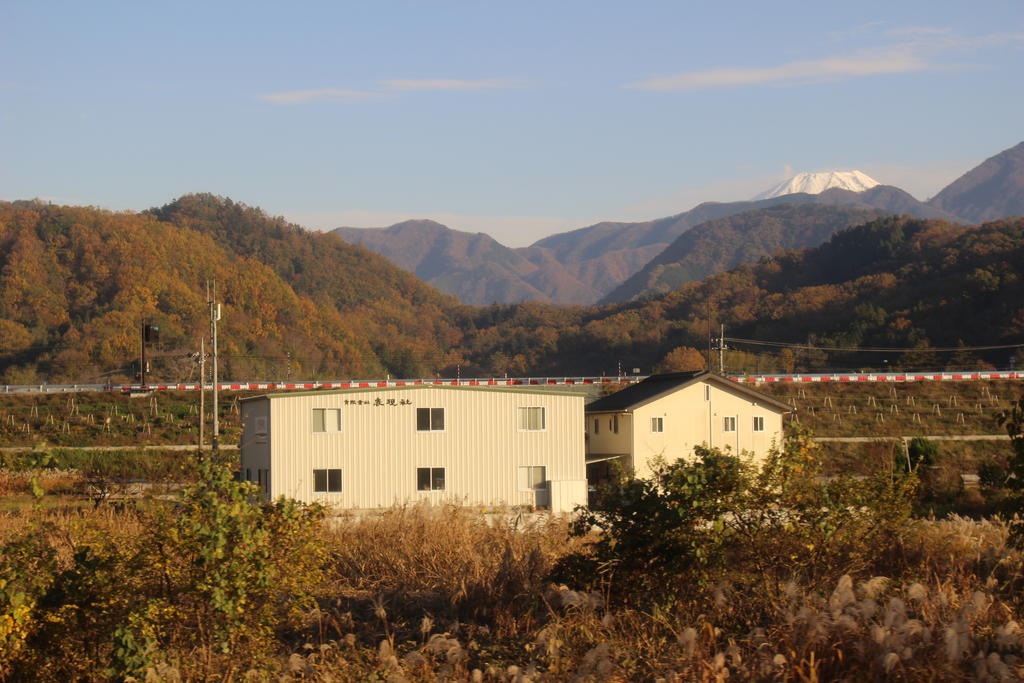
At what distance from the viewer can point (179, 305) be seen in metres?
103

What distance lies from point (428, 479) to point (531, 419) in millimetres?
4069

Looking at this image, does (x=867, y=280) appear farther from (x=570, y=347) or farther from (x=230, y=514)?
(x=230, y=514)

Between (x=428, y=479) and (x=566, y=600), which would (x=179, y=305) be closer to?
(x=428, y=479)

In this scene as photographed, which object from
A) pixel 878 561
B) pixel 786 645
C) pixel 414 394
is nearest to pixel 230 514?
pixel 786 645

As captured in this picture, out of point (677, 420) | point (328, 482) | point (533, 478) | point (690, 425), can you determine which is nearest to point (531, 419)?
point (533, 478)

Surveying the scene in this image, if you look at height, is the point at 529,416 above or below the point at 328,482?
above

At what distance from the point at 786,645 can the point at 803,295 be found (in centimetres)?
10871

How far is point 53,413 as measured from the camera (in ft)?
203

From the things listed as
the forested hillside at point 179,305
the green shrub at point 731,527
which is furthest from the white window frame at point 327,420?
the forested hillside at point 179,305

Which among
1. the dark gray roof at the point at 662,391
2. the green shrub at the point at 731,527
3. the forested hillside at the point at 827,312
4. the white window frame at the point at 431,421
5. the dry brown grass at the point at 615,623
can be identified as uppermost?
the forested hillside at the point at 827,312

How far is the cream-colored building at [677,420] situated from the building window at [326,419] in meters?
11.4

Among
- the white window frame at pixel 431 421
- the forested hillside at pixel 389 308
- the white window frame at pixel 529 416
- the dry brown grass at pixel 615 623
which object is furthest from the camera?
the forested hillside at pixel 389 308

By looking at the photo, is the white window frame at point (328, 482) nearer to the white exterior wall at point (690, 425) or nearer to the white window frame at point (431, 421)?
the white window frame at point (431, 421)

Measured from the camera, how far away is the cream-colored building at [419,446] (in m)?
33.5
